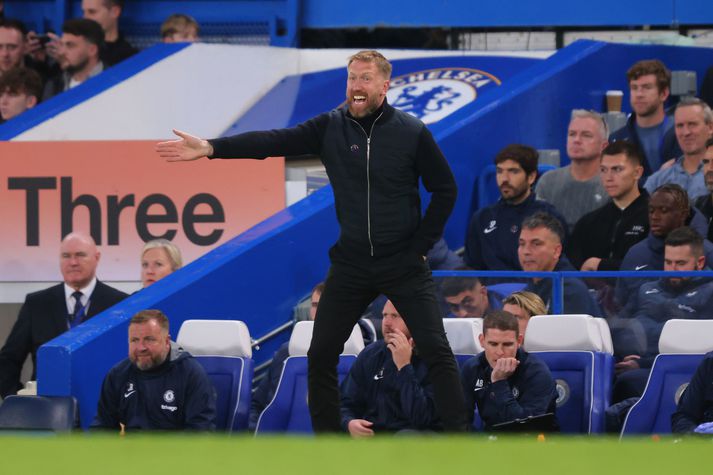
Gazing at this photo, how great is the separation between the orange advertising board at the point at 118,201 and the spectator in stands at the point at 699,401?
384 cm

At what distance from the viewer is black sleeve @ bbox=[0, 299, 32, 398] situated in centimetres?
961

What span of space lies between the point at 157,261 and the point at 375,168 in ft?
10.6

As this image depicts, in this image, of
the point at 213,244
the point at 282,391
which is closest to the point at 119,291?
the point at 213,244

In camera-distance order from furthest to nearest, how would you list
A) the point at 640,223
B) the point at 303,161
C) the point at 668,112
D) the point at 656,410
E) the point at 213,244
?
the point at 303,161 → the point at 668,112 → the point at 213,244 → the point at 640,223 → the point at 656,410

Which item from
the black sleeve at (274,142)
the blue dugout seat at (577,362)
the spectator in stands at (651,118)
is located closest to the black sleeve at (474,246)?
the spectator in stands at (651,118)

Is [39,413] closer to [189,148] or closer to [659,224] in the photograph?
[189,148]

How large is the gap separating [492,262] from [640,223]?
3.42 ft

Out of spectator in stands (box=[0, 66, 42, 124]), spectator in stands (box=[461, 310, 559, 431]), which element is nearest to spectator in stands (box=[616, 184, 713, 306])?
spectator in stands (box=[461, 310, 559, 431])

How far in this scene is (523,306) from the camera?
8.42 metres

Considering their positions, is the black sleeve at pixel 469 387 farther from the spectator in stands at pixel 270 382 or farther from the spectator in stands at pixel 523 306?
the spectator in stands at pixel 270 382

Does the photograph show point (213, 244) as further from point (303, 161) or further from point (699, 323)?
point (699, 323)

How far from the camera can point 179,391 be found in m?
8.28

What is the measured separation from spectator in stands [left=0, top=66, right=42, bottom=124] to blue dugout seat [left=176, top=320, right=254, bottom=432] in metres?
4.98

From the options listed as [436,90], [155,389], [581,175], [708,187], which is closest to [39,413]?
[155,389]
